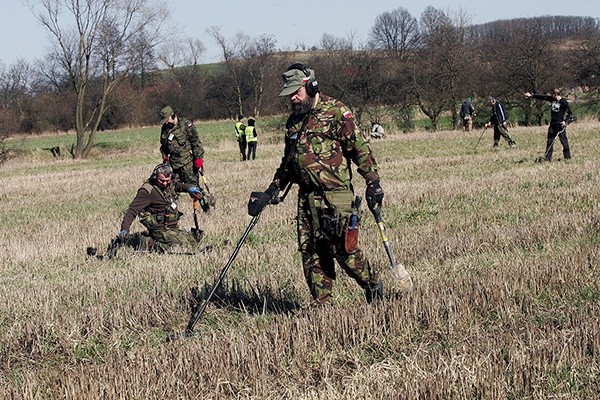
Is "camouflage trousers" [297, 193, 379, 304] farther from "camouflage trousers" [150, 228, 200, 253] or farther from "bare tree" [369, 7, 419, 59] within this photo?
"bare tree" [369, 7, 419, 59]

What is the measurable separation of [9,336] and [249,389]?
8.30ft

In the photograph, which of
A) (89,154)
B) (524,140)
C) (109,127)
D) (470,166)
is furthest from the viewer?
(109,127)

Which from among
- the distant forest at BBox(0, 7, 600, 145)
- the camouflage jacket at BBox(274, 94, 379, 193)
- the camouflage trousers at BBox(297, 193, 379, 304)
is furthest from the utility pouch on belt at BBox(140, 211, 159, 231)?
the distant forest at BBox(0, 7, 600, 145)

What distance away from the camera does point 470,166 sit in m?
18.8

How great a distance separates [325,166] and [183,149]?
24.4ft

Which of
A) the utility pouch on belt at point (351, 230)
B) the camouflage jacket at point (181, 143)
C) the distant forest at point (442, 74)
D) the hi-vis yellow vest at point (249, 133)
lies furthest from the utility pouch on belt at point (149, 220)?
the distant forest at point (442, 74)

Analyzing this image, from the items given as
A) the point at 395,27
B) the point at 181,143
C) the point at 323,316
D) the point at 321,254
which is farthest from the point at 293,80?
the point at 395,27

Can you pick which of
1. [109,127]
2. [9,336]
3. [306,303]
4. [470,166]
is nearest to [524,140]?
[470,166]

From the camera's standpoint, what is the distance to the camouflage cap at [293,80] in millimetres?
5766

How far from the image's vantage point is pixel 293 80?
5.79 metres

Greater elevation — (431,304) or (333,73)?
(333,73)

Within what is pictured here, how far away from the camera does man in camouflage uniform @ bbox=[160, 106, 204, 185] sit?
41.8 ft

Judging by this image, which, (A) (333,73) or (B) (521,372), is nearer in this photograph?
(B) (521,372)

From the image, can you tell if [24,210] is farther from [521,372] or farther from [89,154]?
[89,154]
